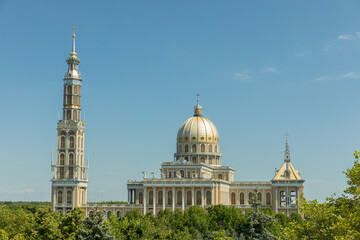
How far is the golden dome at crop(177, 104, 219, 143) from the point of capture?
143m

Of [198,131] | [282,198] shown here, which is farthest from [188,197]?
[282,198]

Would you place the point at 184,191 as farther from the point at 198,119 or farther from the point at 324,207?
the point at 324,207

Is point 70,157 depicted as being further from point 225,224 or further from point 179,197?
point 225,224

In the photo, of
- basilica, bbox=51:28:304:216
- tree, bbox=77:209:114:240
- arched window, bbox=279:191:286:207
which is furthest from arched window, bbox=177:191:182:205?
tree, bbox=77:209:114:240

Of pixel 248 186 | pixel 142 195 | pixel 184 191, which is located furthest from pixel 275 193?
pixel 142 195

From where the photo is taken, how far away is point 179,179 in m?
130

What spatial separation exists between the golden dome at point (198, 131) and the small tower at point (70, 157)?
82.0ft

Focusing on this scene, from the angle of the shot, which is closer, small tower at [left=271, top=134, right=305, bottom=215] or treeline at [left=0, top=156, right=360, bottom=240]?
treeline at [left=0, top=156, right=360, bottom=240]

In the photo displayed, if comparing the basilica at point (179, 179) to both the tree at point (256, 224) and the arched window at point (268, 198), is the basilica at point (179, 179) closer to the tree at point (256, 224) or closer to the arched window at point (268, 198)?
the arched window at point (268, 198)

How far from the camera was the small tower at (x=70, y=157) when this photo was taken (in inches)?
5276


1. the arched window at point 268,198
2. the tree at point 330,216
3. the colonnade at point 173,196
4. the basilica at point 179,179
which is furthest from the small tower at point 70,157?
the tree at point 330,216

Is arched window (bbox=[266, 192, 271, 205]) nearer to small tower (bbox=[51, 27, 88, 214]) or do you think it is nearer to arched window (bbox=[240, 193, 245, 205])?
arched window (bbox=[240, 193, 245, 205])

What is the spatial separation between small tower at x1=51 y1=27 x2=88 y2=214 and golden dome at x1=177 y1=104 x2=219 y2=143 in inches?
984

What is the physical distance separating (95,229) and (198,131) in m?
91.3
